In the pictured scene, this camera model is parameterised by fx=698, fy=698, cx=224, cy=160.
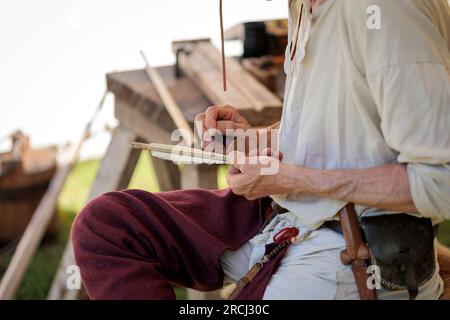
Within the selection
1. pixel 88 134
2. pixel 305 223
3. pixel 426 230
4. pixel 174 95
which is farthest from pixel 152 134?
pixel 426 230

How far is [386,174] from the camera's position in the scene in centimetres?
138

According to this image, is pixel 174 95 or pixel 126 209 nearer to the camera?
pixel 126 209

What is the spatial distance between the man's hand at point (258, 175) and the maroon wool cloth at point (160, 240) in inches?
6.8

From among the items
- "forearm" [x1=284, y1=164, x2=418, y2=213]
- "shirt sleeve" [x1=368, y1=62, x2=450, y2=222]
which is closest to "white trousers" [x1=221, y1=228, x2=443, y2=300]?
"forearm" [x1=284, y1=164, x2=418, y2=213]

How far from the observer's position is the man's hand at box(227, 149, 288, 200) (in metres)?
Answer: 1.45

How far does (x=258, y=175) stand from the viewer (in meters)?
1.45

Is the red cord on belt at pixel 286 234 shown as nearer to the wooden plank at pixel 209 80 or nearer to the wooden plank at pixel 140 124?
→ the wooden plank at pixel 209 80

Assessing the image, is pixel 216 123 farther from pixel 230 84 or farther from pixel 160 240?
pixel 230 84

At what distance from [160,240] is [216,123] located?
0.36 meters

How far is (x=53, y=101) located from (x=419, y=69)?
4342 millimetres

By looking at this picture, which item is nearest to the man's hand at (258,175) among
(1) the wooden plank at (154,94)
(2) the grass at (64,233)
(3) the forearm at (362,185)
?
(3) the forearm at (362,185)

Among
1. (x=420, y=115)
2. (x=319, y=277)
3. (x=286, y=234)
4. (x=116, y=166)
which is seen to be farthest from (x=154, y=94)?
(x=420, y=115)

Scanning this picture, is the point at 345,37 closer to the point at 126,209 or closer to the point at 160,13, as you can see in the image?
the point at 126,209

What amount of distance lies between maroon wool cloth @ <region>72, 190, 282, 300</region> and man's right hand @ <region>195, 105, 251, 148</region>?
0.16 m
